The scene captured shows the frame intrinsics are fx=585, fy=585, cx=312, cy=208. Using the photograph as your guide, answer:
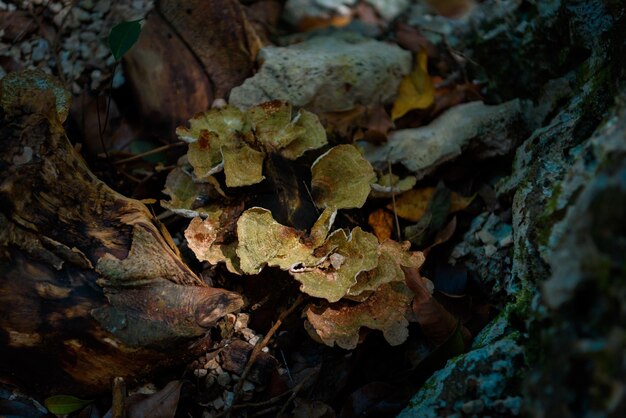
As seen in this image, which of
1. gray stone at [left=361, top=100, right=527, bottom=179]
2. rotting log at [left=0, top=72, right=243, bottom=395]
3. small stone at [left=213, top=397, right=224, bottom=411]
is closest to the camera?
rotting log at [left=0, top=72, right=243, bottom=395]

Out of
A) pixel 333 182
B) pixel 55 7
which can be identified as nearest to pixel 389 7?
pixel 55 7

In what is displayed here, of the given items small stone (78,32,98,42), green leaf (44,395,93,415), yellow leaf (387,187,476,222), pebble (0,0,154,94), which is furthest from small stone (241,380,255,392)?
small stone (78,32,98,42)

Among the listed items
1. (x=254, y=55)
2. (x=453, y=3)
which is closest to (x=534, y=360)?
(x=254, y=55)

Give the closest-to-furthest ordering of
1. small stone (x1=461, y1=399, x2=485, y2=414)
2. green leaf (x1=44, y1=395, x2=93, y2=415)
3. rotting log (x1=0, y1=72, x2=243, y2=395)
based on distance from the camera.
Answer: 1. small stone (x1=461, y1=399, x2=485, y2=414)
2. rotting log (x1=0, y1=72, x2=243, y2=395)
3. green leaf (x1=44, y1=395, x2=93, y2=415)

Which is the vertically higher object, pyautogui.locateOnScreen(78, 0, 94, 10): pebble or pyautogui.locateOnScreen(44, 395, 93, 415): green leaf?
pyautogui.locateOnScreen(78, 0, 94, 10): pebble

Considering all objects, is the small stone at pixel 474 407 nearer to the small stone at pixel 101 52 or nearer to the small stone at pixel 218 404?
the small stone at pixel 218 404

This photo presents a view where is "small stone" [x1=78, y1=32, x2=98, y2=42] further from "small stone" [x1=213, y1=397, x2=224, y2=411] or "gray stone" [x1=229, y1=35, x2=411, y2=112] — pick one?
"small stone" [x1=213, y1=397, x2=224, y2=411]

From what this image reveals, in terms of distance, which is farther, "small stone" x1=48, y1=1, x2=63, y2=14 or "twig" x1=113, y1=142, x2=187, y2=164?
"small stone" x1=48, y1=1, x2=63, y2=14
